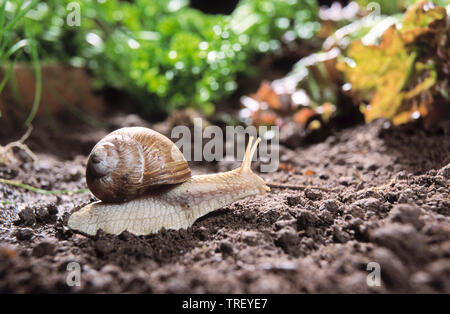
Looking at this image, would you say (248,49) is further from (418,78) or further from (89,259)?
(89,259)

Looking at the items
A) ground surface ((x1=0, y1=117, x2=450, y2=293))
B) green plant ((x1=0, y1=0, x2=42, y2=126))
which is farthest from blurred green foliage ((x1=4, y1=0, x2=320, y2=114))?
ground surface ((x1=0, y1=117, x2=450, y2=293))

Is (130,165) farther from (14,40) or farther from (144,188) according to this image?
(14,40)

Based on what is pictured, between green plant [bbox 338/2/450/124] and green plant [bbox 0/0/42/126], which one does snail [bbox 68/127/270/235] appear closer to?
green plant [bbox 0/0/42/126]

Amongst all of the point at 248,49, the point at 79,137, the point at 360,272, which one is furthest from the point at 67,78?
the point at 360,272

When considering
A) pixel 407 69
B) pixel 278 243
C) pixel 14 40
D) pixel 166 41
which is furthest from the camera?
pixel 166 41

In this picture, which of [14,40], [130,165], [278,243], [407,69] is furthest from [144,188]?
[14,40]

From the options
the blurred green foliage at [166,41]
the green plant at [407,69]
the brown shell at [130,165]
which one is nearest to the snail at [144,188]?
the brown shell at [130,165]
